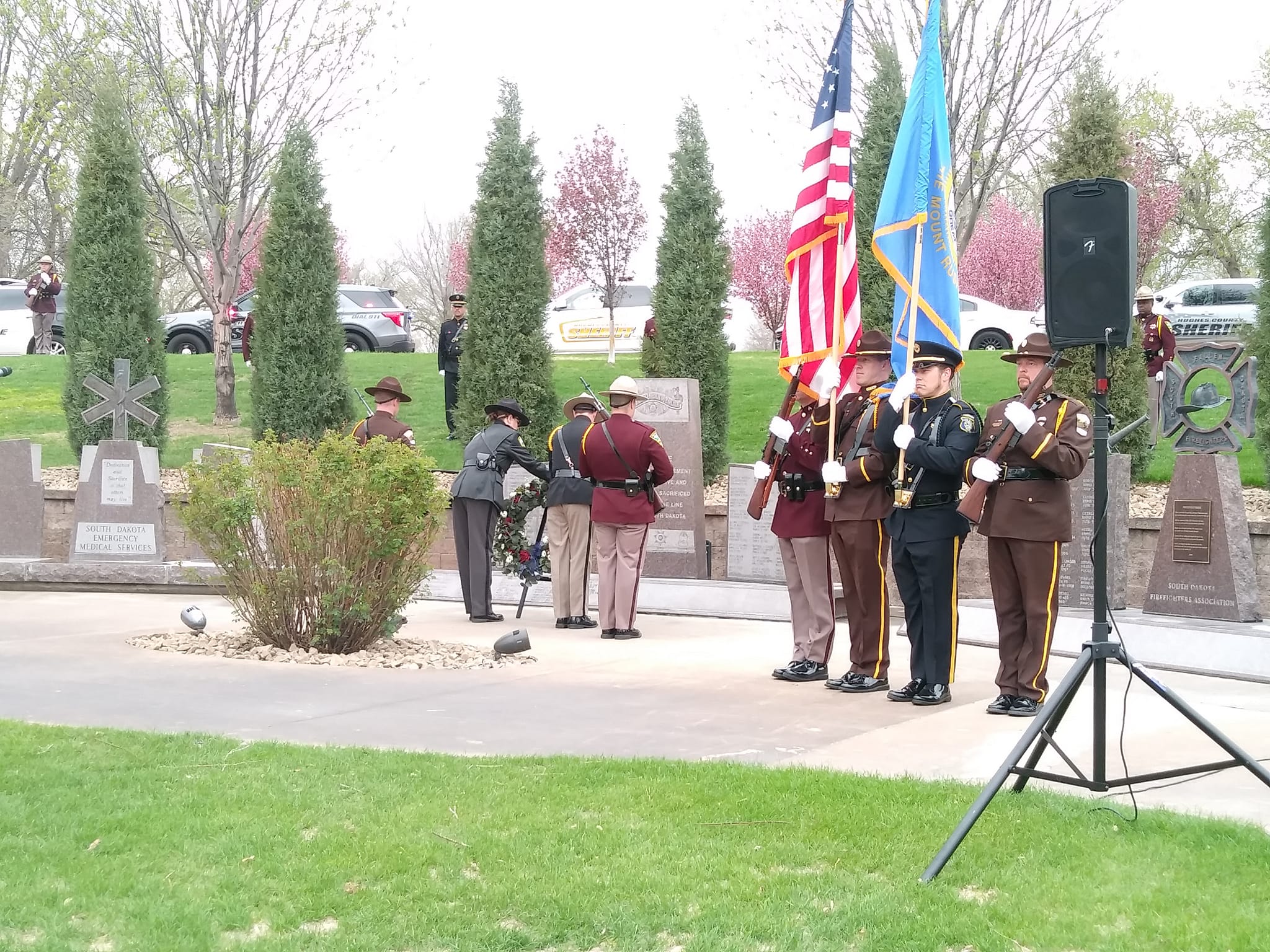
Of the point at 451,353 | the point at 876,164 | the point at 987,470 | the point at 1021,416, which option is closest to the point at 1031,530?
the point at 987,470

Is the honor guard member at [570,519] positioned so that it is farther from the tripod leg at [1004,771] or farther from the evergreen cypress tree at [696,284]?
the tripod leg at [1004,771]

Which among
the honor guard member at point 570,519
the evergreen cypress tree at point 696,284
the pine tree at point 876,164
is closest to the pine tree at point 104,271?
the evergreen cypress tree at point 696,284

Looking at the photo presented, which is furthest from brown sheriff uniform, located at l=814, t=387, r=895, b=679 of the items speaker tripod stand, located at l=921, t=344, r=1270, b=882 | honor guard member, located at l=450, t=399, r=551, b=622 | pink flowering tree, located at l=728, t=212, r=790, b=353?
pink flowering tree, located at l=728, t=212, r=790, b=353

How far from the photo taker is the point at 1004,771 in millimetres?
4848

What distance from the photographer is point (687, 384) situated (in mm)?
14867

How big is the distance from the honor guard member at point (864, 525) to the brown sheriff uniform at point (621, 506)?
271cm

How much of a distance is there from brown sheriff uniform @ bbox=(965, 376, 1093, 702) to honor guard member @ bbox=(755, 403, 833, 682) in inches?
51.0

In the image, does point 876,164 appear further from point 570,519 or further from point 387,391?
point 570,519

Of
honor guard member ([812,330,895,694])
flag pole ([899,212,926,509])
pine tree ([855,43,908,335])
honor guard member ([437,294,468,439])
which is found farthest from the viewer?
honor guard member ([437,294,468,439])

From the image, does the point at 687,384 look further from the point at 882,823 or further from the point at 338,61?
the point at 882,823

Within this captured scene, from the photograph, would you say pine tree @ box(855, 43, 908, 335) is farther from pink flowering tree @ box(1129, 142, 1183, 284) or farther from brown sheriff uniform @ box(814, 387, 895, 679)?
pink flowering tree @ box(1129, 142, 1183, 284)

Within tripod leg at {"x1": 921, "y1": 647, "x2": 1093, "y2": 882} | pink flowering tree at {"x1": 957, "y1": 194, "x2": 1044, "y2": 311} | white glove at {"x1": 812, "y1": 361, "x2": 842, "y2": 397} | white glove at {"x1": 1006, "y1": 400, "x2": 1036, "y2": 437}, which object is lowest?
tripod leg at {"x1": 921, "y1": 647, "x2": 1093, "y2": 882}

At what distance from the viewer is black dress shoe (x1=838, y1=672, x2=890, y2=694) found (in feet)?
28.6

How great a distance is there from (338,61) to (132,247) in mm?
4045
